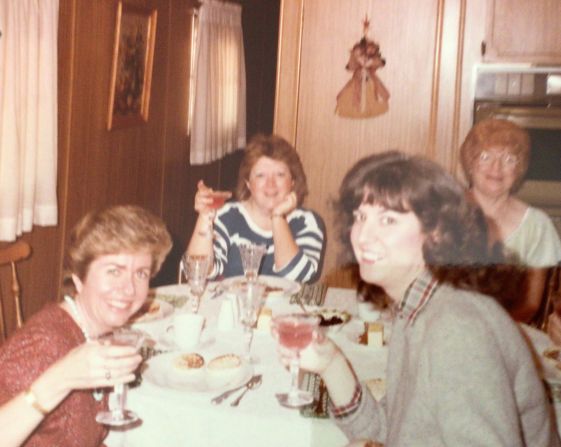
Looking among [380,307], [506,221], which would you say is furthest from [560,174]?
[380,307]

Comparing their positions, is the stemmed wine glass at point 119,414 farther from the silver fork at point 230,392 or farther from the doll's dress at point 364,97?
the doll's dress at point 364,97

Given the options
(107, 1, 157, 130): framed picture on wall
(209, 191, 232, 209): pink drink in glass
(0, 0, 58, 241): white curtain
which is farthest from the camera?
(107, 1, 157, 130): framed picture on wall

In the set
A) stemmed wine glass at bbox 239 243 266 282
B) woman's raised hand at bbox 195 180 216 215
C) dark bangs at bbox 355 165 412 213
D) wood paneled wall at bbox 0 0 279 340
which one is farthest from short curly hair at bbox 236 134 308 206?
dark bangs at bbox 355 165 412 213

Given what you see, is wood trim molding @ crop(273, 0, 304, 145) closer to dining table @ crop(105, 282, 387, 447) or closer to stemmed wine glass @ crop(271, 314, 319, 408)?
dining table @ crop(105, 282, 387, 447)

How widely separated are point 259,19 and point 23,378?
4.48 feet

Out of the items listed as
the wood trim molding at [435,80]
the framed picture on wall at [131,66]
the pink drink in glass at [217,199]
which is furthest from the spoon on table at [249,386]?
the wood trim molding at [435,80]

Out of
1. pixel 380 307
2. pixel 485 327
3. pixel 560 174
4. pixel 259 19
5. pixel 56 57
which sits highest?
pixel 259 19

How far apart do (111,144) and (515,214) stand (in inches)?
36.3

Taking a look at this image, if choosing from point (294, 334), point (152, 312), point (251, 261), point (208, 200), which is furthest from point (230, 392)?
point (208, 200)

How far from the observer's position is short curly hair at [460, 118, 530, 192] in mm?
1608

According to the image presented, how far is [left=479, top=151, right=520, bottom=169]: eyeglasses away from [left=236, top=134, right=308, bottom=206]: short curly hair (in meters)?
0.44

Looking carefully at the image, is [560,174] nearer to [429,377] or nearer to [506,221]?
[506,221]

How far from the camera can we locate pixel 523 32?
74.4 inches

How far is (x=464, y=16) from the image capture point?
1.91 metres
